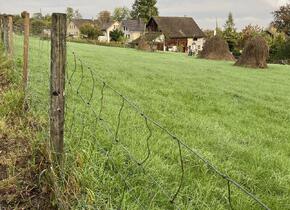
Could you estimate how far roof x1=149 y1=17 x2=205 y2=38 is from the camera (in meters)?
69.5

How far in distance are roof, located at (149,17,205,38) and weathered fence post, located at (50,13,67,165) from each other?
6565cm

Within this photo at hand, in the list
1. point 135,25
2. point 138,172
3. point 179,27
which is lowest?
point 138,172

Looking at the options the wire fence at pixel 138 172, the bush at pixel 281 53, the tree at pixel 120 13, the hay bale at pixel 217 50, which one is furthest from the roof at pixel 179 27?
the wire fence at pixel 138 172

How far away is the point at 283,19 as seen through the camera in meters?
67.4

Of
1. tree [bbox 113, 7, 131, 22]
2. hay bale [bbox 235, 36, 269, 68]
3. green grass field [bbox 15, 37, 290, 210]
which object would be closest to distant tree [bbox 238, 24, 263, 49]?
hay bale [bbox 235, 36, 269, 68]

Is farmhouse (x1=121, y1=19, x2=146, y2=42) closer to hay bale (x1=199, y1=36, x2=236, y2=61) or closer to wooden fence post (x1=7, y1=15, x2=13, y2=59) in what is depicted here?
hay bale (x1=199, y1=36, x2=236, y2=61)

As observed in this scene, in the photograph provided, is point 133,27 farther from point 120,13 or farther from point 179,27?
point 120,13

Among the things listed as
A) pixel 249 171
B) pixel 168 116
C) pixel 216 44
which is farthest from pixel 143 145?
pixel 216 44

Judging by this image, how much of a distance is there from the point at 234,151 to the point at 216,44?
93.3ft

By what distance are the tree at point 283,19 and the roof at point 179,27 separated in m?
13.5

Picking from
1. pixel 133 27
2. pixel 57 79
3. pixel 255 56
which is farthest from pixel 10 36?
pixel 133 27

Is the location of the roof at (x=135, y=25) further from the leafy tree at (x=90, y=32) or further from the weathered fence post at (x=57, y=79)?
the weathered fence post at (x=57, y=79)

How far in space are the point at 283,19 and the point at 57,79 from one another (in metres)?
69.5

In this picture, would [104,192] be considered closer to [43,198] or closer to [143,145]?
[43,198]
